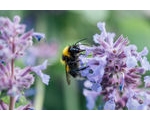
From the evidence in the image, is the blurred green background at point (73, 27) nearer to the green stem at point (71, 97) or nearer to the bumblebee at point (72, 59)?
the green stem at point (71, 97)

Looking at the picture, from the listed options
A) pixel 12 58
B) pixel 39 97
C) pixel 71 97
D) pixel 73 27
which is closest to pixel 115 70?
pixel 12 58

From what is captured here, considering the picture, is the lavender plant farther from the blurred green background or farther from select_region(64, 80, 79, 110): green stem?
the blurred green background

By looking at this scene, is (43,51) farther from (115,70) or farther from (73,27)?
(115,70)

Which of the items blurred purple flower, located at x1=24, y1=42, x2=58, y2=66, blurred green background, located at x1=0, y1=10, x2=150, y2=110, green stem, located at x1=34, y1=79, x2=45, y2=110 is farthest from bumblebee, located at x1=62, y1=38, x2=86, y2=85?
blurred green background, located at x1=0, y1=10, x2=150, y2=110

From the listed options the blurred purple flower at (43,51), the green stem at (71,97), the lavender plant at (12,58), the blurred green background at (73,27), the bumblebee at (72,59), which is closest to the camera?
the lavender plant at (12,58)

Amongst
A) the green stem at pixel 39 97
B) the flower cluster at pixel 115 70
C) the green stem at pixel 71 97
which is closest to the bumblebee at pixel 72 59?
the flower cluster at pixel 115 70

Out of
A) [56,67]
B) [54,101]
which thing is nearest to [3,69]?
[54,101]
